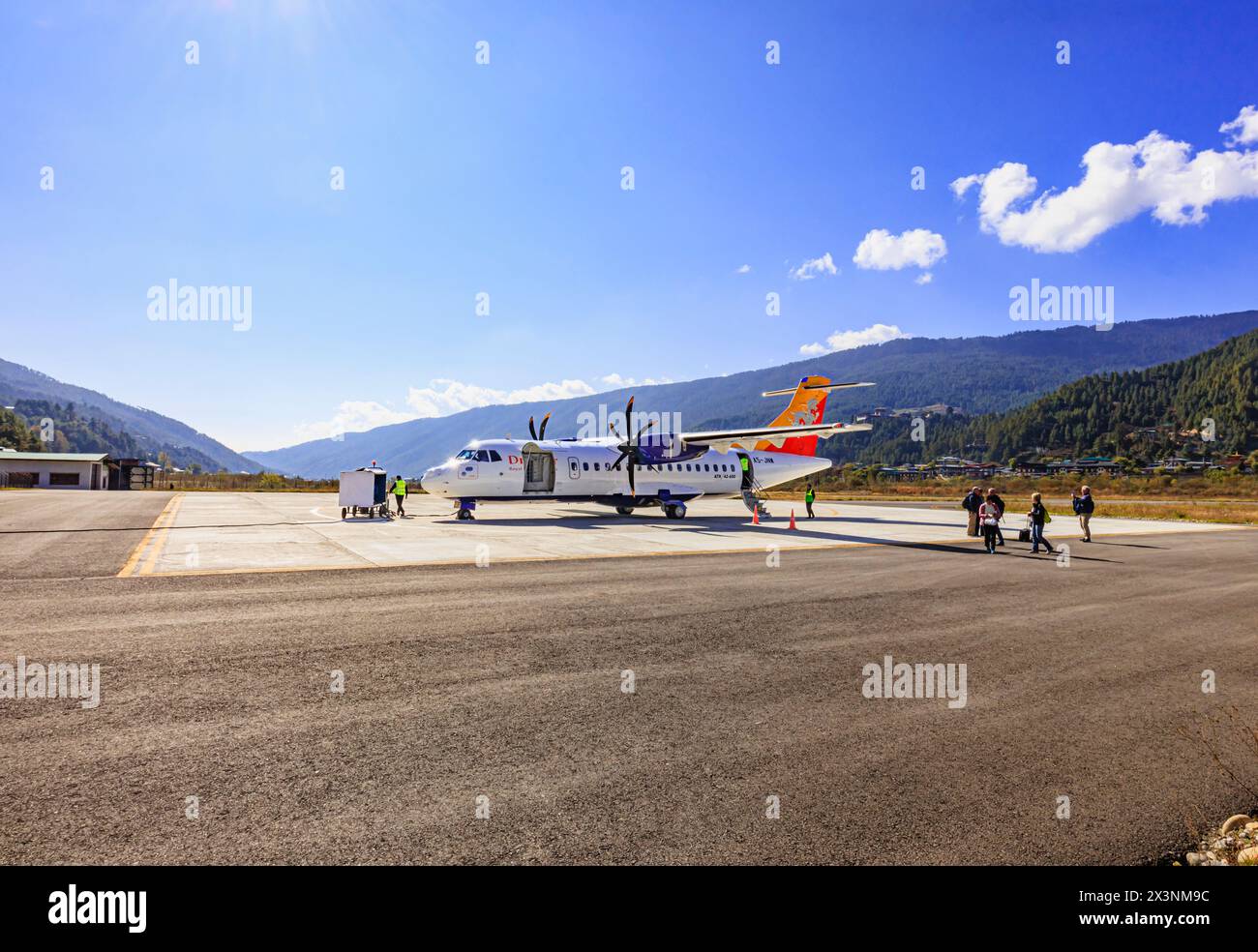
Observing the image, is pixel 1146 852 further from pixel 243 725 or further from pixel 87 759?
pixel 87 759

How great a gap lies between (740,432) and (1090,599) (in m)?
18.4

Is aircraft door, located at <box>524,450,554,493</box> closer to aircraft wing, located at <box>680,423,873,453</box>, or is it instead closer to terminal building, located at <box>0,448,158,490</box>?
aircraft wing, located at <box>680,423,873,453</box>

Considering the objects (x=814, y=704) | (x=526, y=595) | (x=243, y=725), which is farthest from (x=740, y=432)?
(x=243, y=725)

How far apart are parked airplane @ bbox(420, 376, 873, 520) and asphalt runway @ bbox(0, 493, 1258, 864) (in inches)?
646

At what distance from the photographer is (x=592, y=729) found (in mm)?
5801

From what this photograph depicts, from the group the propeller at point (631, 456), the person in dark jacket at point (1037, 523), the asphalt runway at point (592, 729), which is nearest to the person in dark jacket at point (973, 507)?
the person in dark jacket at point (1037, 523)

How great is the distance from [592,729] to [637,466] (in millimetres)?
26124

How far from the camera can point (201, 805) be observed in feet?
13.9

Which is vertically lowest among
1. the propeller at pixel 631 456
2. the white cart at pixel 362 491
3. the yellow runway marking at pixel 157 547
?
the yellow runway marking at pixel 157 547

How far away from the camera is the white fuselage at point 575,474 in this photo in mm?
27875

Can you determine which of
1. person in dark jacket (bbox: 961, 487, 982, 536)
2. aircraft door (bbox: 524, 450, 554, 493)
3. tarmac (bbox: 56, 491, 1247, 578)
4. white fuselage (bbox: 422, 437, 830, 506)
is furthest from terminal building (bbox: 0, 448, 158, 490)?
person in dark jacket (bbox: 961, 487, 982, 536)

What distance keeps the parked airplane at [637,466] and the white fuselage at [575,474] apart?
4 centimetres

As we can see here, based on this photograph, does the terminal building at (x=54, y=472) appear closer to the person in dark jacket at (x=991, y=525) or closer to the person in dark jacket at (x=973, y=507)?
the person in dark jacket at (x=973, y=507)

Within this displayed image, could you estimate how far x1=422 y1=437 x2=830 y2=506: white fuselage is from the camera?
27875 mm
